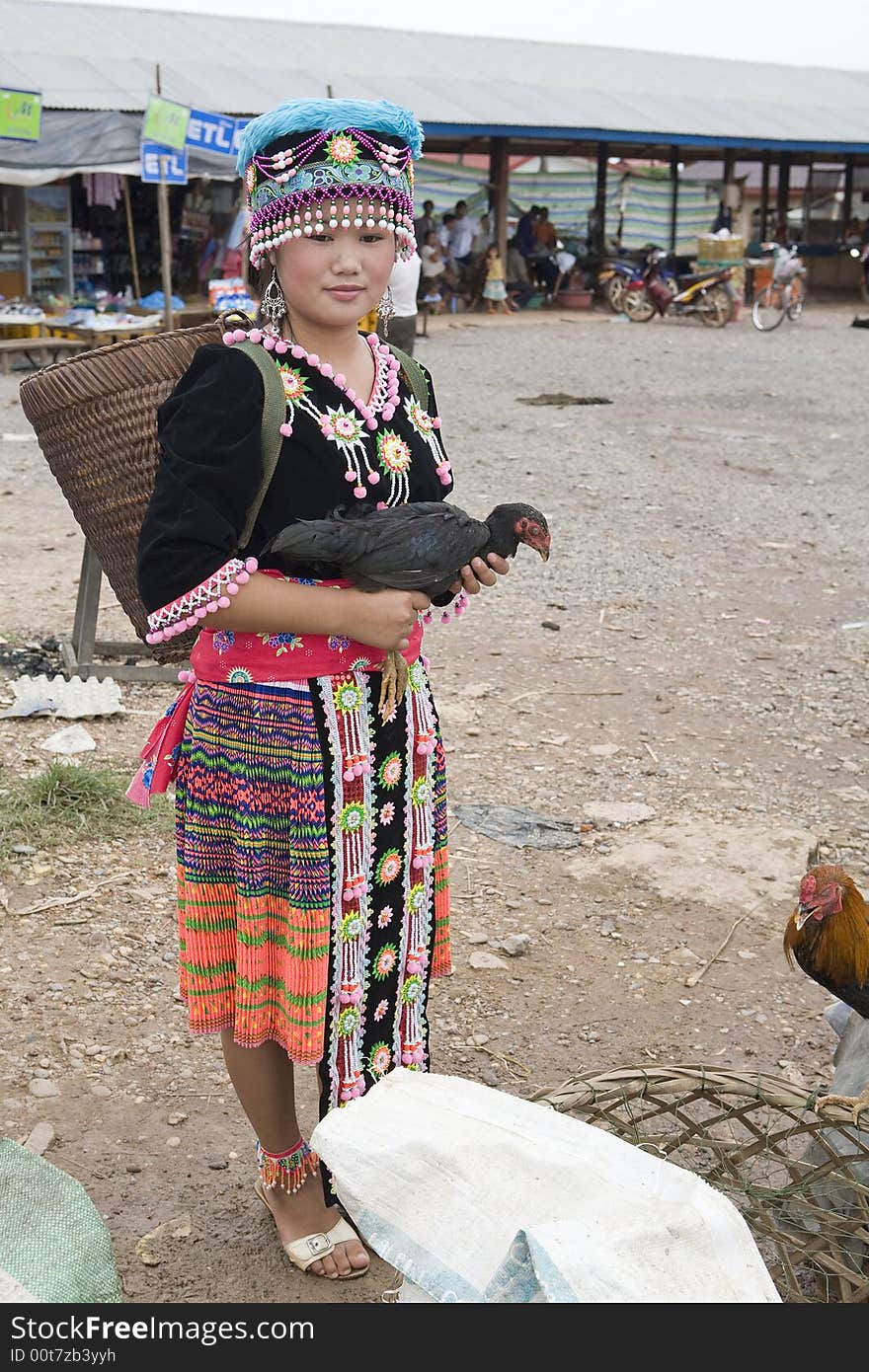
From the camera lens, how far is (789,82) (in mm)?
28172

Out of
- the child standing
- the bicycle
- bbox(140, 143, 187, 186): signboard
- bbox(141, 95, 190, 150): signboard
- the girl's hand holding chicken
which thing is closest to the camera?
the girl's hand holding chicken

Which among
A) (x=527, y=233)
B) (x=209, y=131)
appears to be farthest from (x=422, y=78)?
(x=209, y=131)

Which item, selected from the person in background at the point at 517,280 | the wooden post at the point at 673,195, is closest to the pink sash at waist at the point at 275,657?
the person in background at the point at 517,280

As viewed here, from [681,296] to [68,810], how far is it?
18.2 m

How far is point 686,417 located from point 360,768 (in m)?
10.2

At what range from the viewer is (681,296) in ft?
66.6

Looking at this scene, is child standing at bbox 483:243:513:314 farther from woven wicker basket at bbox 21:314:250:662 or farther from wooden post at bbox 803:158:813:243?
woven wicker basket at bbox 21:314:250:662

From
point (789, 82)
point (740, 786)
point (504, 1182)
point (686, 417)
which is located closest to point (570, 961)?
point (740, 786)

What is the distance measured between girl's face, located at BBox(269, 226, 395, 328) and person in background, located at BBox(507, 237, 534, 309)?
21.1 meters

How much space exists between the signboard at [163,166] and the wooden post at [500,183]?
10.3 m

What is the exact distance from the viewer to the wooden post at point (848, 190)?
83.7 feet

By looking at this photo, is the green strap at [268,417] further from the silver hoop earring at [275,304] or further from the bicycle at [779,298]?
the bicycle at [779,298]

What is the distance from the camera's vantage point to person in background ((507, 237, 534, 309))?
2228cm

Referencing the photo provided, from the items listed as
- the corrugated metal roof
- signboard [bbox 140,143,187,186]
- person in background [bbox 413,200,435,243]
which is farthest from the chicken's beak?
person in background [bbox 413,200,435,243]
